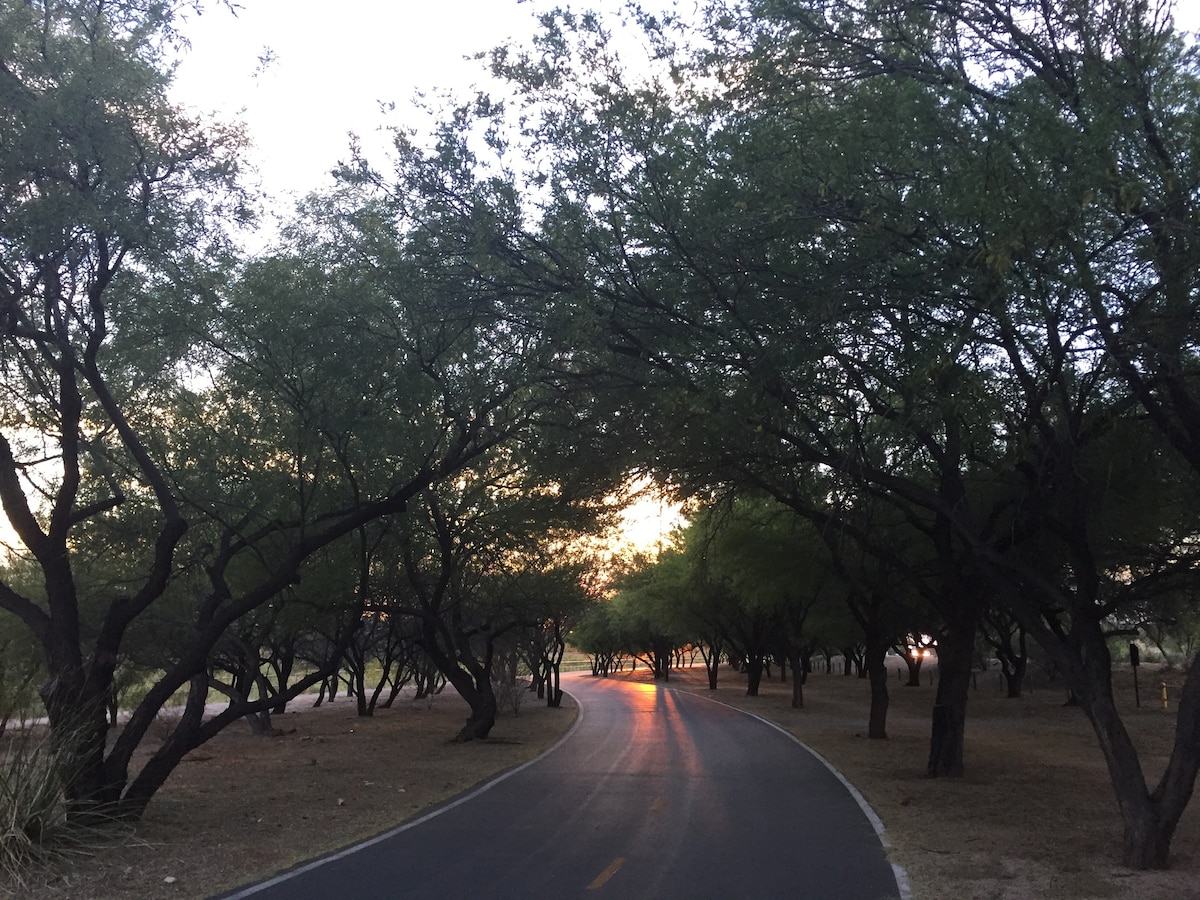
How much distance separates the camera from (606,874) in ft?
32.8

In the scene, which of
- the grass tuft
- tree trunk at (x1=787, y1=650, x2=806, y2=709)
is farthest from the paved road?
tree trunk at (x1=787, y1=650, x2=806, y2=709)

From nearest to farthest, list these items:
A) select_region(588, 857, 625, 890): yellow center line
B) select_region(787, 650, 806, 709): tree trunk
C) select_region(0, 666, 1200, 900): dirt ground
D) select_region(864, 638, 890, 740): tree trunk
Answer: select_region(588, 857, 625, 890): yellow center line → select_region(0, 666, 1200, 900): dirt ground → select_region(864, 638, 890, 740): tree trunk → select_region(787, 650, 806, 709): tree trunk

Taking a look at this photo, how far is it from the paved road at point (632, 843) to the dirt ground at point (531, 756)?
2.16 feet

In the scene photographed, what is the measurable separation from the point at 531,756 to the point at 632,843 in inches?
444

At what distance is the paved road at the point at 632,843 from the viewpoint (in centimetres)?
939

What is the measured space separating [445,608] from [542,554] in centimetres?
301

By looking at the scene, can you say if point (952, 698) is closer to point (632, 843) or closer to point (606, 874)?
point (632, 843)

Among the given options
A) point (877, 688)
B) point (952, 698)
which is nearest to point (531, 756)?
point (877, 688)

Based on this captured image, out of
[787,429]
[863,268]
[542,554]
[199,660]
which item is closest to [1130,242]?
[863,268]

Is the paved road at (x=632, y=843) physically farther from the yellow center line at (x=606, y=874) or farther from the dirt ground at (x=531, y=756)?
the dirt ground at (x=531, y=756)

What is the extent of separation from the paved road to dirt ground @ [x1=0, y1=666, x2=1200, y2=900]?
25.9 inches

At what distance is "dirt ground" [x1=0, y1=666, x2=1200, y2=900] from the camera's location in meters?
9.68

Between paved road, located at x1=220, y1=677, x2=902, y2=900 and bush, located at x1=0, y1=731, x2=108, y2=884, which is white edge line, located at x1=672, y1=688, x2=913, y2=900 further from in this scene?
bush, located at x1=0, y1=731, x2=108, y2=884

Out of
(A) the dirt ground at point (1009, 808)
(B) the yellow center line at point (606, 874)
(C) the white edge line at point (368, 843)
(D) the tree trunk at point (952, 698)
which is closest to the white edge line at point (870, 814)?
(A) the dirt ground at point (1009, 808)
